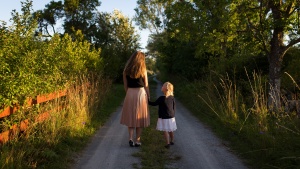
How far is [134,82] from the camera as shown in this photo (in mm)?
6891

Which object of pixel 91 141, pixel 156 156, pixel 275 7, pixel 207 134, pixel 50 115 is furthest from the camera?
pixel 275 7

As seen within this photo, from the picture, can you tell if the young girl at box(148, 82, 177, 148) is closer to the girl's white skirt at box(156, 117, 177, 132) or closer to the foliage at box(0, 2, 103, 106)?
the girl's white skirt at box(156, 117, 177, 132)

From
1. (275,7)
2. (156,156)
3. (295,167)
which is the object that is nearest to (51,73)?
(156,156)

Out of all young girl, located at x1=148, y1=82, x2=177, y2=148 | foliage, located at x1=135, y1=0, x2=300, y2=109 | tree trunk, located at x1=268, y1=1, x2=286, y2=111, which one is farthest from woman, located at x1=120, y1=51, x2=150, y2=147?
tree trunk, located at x1=268, y1=1, x2=286, y2=111

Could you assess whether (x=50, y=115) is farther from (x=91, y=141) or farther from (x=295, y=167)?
(x=295, y=167)

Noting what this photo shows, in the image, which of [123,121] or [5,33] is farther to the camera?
[123,121]

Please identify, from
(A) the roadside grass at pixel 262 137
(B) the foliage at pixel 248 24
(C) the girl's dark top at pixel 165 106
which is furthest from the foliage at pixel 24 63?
(B) the foliage at pixel 248 24

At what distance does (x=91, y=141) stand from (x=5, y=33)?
3.05 meters

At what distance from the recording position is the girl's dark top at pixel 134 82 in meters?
6.87

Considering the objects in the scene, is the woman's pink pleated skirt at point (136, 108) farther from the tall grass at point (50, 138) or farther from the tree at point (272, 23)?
the tree at point (272, 23)

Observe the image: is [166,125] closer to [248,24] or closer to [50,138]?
[50,138]

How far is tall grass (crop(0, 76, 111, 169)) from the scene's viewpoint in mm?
5078

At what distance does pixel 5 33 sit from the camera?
20.2 feet

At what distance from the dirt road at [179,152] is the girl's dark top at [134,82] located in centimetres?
135
